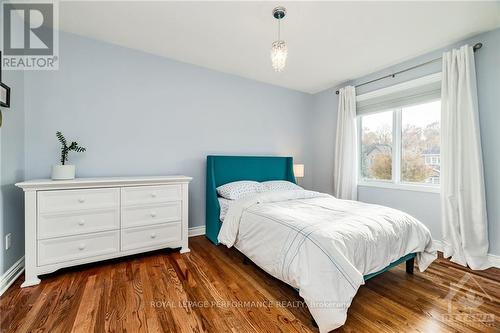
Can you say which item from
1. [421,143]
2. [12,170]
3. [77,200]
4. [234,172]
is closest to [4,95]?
[12,170]

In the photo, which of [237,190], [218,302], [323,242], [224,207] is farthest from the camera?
[237,190]

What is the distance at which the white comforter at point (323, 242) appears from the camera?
133cm

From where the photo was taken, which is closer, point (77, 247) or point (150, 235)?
point (77, 247)

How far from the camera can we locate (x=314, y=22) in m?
2.13

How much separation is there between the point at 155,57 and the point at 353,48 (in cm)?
250

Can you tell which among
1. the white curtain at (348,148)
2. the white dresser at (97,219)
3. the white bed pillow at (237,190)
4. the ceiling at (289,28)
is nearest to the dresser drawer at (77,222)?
the white dresser at (97,219)

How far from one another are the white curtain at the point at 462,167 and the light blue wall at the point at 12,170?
4.32m

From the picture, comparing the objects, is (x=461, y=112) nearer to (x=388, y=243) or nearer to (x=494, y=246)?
(x=494, y=246)

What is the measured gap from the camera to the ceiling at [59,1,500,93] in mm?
1948

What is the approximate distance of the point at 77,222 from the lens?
2.03m

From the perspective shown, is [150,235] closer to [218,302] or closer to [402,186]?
[218,302]

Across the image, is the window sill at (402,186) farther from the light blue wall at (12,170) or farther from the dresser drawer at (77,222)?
the light blue wall at (12,170)

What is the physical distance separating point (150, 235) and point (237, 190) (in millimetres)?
1138

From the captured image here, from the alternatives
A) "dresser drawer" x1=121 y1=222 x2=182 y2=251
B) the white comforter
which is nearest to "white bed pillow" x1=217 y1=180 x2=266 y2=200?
the white comforter
